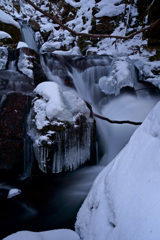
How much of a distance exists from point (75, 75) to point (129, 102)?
2.80 meters

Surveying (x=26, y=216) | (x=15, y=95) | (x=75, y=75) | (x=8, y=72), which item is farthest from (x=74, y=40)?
(x=26, y=216)

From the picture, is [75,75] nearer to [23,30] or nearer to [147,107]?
[147,107]

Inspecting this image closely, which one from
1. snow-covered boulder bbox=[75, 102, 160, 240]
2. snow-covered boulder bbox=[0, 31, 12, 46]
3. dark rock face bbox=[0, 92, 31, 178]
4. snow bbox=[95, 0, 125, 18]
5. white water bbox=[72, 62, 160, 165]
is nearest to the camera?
snow-covered boulder bbox=[75, 102, 160, 240]

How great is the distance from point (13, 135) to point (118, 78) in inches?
164

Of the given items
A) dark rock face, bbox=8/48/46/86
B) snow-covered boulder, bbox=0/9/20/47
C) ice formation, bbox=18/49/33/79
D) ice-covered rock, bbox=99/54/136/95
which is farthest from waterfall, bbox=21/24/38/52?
ice-covered rock, bbox=99/54/136/95

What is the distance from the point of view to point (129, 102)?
17.4 ft

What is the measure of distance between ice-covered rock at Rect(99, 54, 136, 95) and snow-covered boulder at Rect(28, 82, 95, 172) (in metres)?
2.78

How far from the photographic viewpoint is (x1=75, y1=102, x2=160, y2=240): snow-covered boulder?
0.78 metres

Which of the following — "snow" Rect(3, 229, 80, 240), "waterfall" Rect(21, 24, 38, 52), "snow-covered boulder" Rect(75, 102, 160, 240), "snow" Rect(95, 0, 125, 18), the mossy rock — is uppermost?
"snow" Rect(95, 0, 125, 18)

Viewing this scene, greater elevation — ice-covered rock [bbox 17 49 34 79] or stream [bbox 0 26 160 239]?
ice-covered rock [bbox 17 49 34 79]

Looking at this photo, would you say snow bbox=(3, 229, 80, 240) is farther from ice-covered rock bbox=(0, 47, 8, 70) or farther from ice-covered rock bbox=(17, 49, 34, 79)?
ice-covered rock bbox=(0, 47, 8, 70)

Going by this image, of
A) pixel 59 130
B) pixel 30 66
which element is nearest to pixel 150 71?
pixel 30 66

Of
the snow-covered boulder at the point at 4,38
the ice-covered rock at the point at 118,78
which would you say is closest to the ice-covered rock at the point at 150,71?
the ice-covered rock at the point at 118,78

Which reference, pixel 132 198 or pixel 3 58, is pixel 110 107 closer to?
pixel 3 58
